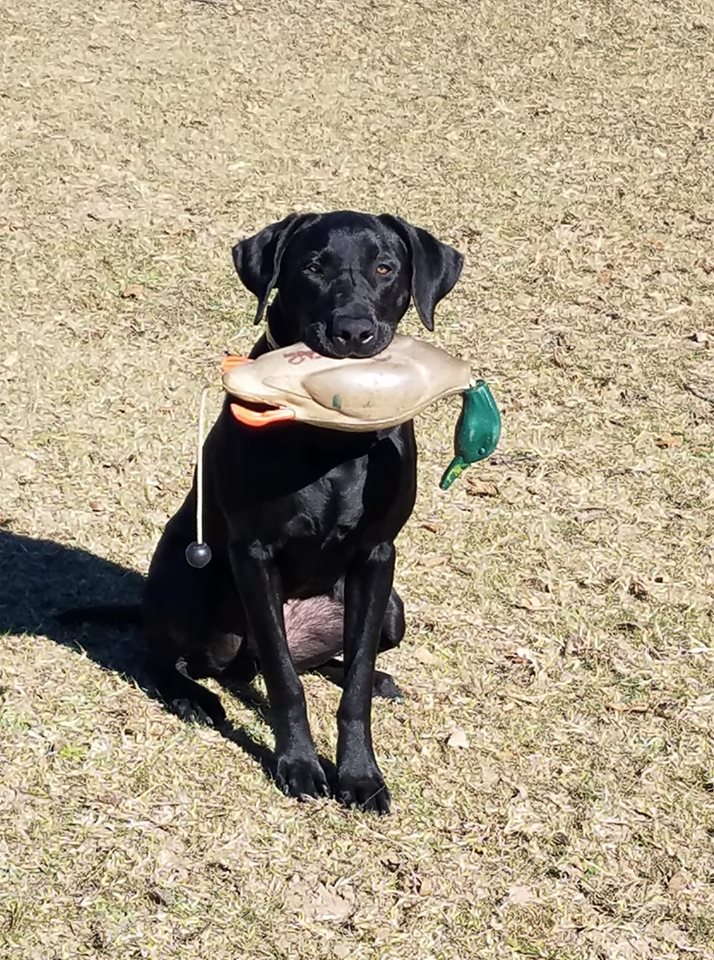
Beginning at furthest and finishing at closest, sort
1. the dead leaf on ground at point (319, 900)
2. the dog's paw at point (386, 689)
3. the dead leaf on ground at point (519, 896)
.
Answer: the dog's paw at point (386, 689)
the dead leaf on ground at point (519, 896)
the dead leaf on ground at point (319, 900)

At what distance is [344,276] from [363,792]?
1550mm

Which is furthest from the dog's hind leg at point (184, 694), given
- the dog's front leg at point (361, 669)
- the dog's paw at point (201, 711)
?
the dog's front leg at point (361, 669)

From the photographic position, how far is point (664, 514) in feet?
21.4

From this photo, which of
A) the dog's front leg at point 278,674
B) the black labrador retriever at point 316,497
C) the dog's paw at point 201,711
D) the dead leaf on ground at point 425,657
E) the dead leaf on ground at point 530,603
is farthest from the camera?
the dead leaf on ground at point 530,603

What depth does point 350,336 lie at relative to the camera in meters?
4.05

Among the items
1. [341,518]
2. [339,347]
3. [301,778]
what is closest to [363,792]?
[301,778]

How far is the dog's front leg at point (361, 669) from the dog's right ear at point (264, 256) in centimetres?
85

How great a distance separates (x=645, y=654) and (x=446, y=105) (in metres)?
6.67

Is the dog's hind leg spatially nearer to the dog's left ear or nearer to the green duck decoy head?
the green duck decoy head

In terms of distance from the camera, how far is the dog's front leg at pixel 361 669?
174 inches

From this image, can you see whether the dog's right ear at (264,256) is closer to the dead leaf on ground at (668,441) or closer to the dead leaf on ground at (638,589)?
the dead leaf on ground at (638,589)

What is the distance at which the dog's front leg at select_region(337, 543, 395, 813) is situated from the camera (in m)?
4.42

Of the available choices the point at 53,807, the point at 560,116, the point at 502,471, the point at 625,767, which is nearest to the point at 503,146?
the point at 560,116

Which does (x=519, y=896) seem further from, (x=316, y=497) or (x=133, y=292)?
(x=133, y=292)
